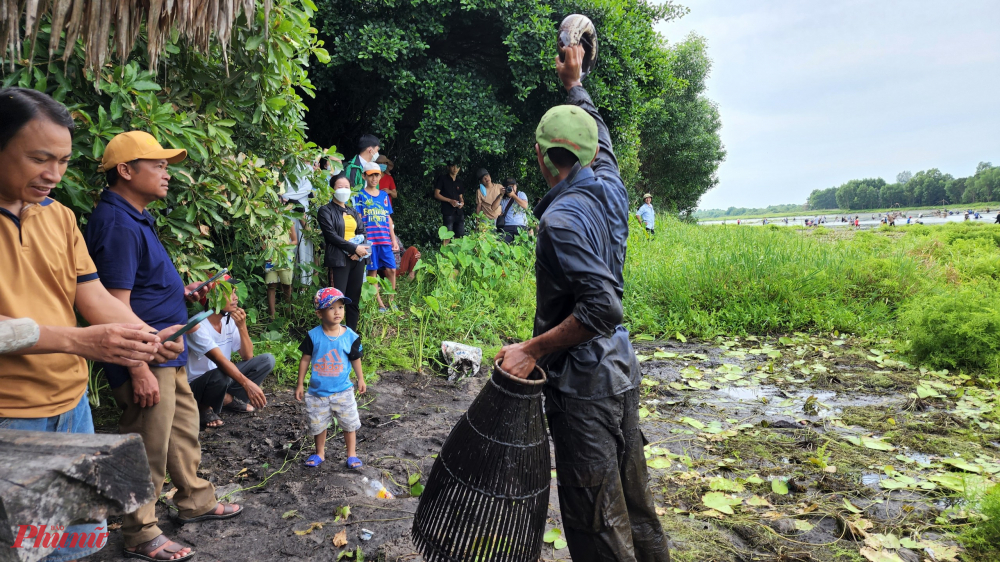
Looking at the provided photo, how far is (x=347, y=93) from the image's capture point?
35.0ft


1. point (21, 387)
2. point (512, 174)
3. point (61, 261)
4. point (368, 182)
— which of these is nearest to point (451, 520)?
point (21, 387)

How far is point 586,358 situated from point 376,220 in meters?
5.17

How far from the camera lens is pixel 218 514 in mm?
3129

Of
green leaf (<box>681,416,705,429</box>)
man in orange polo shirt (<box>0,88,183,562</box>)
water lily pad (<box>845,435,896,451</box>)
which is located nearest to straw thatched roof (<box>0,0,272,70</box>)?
man in orange polo shirt (<box>0,88,183,562</box>)

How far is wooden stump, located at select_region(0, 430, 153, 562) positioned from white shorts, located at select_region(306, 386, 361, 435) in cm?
229

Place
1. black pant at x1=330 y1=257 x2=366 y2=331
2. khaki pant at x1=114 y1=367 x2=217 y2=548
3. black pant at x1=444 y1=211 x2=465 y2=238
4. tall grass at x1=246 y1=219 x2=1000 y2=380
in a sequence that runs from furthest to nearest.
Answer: black pant at x1=444 y1=211 x2=465 y2=238 → tall grass at x1=246 y1=219 x2=1000 y2=380 → black pant at x1=330 y1=257 x2=366 y2=331 → khaki pant at x1=114 y1=367 x2=217 y2=548

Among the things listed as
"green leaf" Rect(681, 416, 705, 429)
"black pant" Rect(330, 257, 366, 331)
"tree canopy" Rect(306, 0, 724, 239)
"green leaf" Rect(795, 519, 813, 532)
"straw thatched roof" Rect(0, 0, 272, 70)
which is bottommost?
"green leaf" Rect(795, 519, 813, 532)

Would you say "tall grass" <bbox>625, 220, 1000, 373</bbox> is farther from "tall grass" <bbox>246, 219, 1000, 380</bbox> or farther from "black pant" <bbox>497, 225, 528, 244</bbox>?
"black pant" <bbox>497, 225, 528, 244</bbox>

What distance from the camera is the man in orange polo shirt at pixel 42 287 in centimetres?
191

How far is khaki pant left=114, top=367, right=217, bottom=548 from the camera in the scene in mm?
2732

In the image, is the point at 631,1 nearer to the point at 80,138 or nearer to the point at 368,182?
the point at 368,182

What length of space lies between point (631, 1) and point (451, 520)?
10906mm

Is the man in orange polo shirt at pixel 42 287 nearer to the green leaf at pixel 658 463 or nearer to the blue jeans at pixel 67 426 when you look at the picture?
the blue jeans at pixel 67 426

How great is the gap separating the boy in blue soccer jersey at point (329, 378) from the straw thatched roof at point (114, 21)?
1631mm
